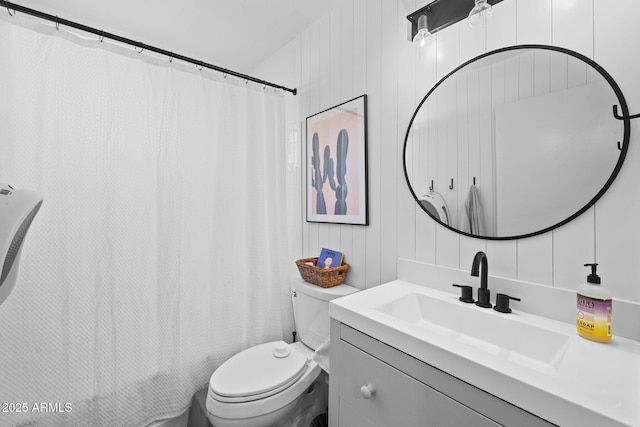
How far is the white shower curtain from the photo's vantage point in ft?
3.66

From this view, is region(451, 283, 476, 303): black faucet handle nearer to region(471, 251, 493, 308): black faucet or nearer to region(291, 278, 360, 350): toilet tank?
region(471, 251, 493, 308): black faucet

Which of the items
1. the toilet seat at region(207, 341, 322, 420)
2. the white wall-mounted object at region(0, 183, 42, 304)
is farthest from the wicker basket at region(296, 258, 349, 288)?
the white wall-mounted object at region(0, 183, 42, 304)

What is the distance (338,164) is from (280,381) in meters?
1.22

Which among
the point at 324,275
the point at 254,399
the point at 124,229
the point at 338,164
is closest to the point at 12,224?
the point at 124,229

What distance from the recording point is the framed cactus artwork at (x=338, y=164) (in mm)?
1575

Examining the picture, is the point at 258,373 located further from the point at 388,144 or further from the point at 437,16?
the point at 437,16

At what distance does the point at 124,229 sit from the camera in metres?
1.32

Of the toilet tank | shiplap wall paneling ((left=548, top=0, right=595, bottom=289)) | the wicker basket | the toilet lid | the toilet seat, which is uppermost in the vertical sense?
shiplap wall paneling ((left=548, top=0, right=595, bottom=289))

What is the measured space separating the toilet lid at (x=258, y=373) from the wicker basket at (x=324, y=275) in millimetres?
390

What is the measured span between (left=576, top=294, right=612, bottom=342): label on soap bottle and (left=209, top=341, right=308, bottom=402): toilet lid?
3.65 ft

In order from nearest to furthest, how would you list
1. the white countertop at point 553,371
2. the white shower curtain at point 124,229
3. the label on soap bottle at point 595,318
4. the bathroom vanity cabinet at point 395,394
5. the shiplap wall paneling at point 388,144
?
1. the white countertop at point 553,371
2. the bathroom vanity cabinet at point 395,394
3. the label on soap bottle at point 595,318
4. the white shower curtain at point 124,229
5. the shiplap wall paneling at point 388,144

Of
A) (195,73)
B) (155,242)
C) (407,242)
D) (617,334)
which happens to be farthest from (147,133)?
(617,334)

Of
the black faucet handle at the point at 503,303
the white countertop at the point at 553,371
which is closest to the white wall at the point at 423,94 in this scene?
the black faucet handle at the point at 503,303

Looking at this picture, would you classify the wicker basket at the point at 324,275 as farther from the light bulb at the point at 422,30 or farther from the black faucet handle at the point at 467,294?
the light bulb at the point at 422,30
